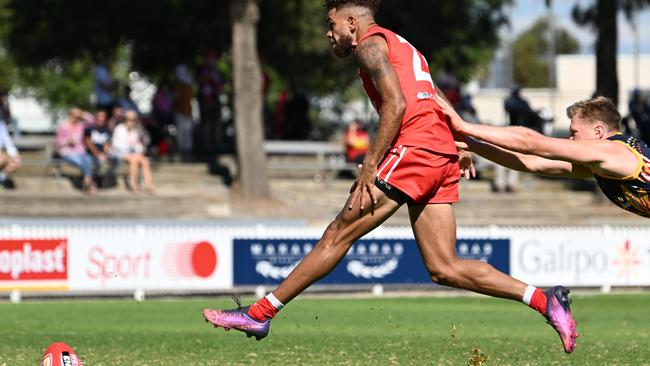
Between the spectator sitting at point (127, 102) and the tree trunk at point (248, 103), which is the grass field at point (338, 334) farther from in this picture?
the spectator sitting at point (127, 102)

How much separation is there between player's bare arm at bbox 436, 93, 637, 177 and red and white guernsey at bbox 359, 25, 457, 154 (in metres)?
0.21

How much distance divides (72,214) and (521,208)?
29.8ft

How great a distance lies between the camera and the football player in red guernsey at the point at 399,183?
7.32 meters

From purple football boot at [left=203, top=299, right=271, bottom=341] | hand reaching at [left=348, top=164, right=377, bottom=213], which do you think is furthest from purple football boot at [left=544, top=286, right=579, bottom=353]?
purple football boot at [left=203, top=299, right=271, bottom=341]

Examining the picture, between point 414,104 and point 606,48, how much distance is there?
828 inches

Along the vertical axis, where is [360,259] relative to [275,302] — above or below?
below

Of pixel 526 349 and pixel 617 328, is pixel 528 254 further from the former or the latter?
pixel 526 349

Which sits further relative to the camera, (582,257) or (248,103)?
(248,103)

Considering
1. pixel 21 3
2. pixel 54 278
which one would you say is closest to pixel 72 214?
pixel 54 278

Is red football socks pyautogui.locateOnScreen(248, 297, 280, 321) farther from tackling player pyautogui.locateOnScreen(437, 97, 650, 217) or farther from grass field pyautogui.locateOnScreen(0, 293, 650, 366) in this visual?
tackling player pyautogui.locateOnScreen(437, 97, 650, 217)

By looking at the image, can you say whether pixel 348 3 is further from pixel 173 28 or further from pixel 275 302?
pixel 173 28

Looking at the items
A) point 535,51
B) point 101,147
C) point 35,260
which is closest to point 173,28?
point 101,147

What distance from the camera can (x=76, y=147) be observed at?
23125mm

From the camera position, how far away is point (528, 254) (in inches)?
786
